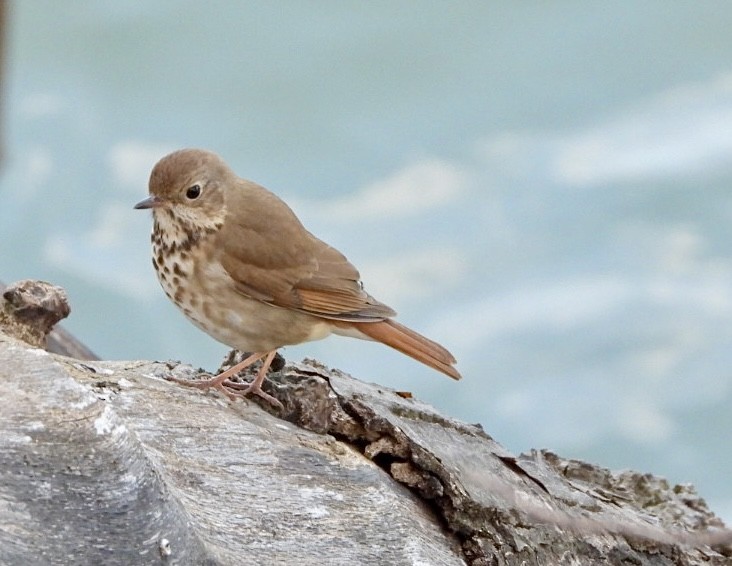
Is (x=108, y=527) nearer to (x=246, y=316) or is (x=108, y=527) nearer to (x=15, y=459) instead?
(x=15, y=459)

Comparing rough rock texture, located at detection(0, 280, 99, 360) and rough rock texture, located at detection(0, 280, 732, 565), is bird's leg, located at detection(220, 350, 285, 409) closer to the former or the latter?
rough rock texture, located at detection(0, 280, 732, 565)

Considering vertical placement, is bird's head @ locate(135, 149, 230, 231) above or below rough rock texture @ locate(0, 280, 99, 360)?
above

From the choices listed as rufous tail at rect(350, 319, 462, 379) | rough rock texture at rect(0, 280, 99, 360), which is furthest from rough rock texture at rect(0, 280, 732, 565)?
rufous tail at rect(350, 319, 462, 379)

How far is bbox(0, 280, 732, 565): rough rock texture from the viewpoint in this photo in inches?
97.3

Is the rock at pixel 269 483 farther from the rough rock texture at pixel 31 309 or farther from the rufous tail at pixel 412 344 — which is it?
the rufous tail at pixel 412 344

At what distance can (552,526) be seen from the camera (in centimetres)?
332

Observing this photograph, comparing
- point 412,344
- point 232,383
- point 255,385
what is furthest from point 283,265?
point 255,385

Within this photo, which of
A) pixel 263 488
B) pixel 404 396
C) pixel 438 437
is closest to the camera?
pixel 263 488

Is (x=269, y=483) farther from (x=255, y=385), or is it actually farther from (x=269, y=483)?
(x=255, y=385)

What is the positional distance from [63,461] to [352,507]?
0.71 m

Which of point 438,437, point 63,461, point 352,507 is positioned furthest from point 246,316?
point 63,461

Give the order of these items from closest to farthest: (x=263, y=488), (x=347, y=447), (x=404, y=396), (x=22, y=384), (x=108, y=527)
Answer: (x=108, y=527) → (x=22, y=384) → (x=263, y=488) → (x=347, y=447) → (x=404, y=396)

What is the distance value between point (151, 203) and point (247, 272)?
0.38 m

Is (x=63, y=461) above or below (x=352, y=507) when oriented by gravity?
below
